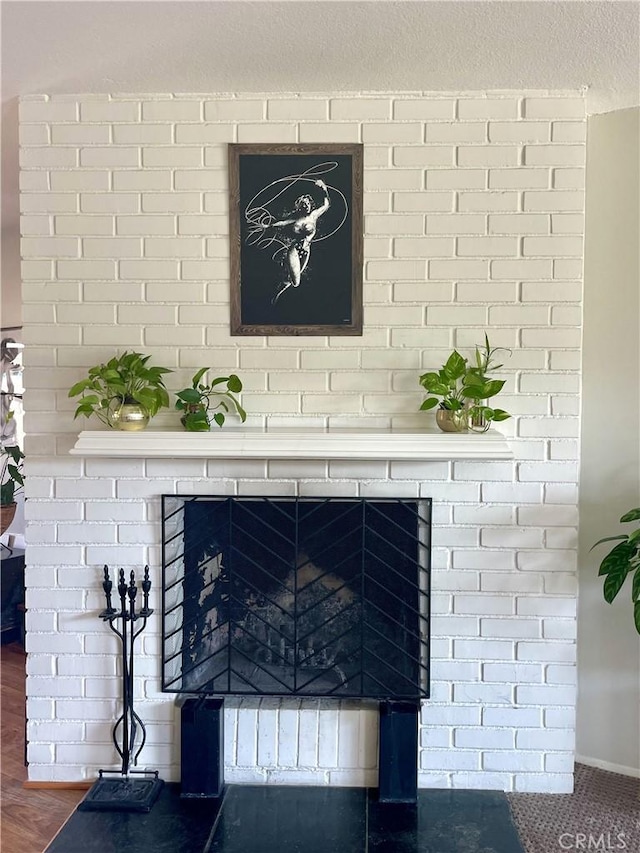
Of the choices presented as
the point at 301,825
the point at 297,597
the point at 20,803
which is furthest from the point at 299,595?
the point at 20,803

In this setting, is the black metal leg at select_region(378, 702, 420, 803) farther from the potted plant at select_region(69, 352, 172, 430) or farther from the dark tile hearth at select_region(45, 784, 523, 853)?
the potted plant at select_region(69, 352, 172, 430)

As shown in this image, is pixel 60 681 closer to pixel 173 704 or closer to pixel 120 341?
pixel 173 704

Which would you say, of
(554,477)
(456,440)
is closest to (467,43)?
(456,440)

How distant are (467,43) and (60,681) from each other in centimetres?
233

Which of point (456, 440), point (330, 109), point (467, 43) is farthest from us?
point (330, 109)

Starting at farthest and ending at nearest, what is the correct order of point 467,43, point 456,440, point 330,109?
point 330,109, point 456,440, point 467,43

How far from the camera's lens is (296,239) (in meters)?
2.25

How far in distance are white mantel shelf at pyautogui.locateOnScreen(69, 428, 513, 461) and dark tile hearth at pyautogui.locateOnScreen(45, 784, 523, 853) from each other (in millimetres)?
1096

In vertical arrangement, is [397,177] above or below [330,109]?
below

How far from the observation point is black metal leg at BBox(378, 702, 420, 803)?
2186 millimetres

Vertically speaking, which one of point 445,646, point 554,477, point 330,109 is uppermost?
point 330,109

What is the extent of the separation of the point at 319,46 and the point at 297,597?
1658 mm

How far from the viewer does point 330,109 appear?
2227 millimetres

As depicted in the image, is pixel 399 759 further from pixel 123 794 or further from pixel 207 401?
pixel 207 401
